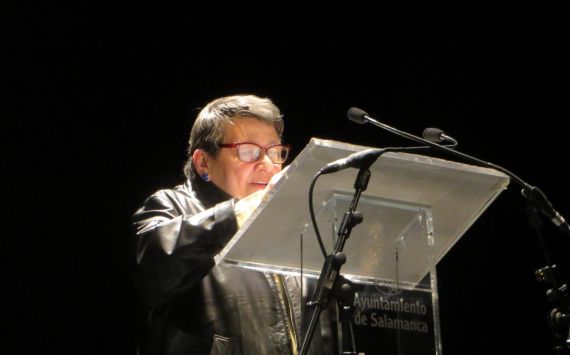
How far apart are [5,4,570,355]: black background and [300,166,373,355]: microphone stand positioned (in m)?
2.02

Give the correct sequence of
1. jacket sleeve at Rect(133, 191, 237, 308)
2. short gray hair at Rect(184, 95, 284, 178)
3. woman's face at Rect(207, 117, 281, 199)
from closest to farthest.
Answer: jacket sleeve at Rect(133, 191, 237, 308) < woman's face at Rect(207, 117, 281, 199) < short gray hair at Rect(184, 95, 284, 178)

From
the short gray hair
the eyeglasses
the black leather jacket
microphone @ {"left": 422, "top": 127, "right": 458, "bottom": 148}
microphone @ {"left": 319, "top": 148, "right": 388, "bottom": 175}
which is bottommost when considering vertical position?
the black leather jacket

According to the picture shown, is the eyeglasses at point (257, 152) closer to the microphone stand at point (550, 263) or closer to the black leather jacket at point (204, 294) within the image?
the black leather jacket at point (204, 294)

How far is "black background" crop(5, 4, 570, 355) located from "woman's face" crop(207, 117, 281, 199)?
3.56ft

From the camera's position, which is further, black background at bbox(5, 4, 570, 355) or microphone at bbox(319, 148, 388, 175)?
black background at bbox(5, 4, 570, 355)

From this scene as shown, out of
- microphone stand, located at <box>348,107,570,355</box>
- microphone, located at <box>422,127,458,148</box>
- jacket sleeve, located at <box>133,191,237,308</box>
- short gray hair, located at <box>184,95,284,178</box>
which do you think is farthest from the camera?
short gray hair, located at <box>184,95,284,178</box>

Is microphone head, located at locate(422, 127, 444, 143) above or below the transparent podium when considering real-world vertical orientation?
above

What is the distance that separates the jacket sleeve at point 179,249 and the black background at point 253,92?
4.55ft

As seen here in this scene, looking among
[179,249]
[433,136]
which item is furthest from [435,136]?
[179,249]

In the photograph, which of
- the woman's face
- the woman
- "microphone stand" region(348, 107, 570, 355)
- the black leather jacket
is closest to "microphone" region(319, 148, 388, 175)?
A: "microphone stand" region(348, 107, 570, 355)

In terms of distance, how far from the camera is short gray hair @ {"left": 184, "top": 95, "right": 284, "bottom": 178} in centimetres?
323

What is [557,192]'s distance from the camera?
459 centimetres

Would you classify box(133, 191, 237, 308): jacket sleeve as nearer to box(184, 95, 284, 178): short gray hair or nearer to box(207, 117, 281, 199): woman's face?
box(207, 117, 281, 199): woman's face

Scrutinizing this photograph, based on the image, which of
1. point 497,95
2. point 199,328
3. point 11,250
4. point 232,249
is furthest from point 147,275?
point 497,95
